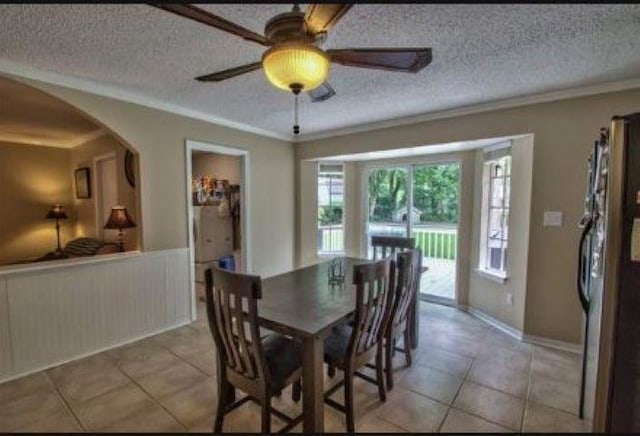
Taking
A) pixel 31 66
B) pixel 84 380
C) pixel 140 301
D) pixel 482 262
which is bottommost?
pixel 84 380

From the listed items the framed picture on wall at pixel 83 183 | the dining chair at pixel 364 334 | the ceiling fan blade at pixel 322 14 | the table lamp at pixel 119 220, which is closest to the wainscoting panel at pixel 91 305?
the table lamp at pixel 119 220

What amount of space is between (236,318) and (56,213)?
16.2ft

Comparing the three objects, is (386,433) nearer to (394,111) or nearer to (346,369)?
(346,369)

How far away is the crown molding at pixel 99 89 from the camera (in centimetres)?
226

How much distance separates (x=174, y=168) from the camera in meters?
3.27

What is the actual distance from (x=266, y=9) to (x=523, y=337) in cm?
346

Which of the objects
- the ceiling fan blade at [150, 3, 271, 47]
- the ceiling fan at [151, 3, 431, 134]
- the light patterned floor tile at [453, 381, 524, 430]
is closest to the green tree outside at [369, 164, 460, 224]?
the light patterned floor tile at [453, 381, 524, 430]

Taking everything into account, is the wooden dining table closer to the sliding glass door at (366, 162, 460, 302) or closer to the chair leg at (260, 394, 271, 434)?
the chair leg at (260, 394, 271, 434)

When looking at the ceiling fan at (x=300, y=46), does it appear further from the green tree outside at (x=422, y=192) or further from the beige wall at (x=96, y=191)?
the green tree outside at (x=422, y=192)

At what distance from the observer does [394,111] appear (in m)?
3.40

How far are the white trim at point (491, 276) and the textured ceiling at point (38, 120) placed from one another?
4317 mm

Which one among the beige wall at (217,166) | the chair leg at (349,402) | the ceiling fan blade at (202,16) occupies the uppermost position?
the ceiling fan blade at (202,16)

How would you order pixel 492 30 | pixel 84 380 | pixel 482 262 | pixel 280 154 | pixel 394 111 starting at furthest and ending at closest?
pixel 280 154
pixel 482 262
pixel 394 111
pixel 84 380
pixel 492 30

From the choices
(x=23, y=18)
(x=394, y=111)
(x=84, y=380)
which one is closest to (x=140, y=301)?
(x=84, y=380)
